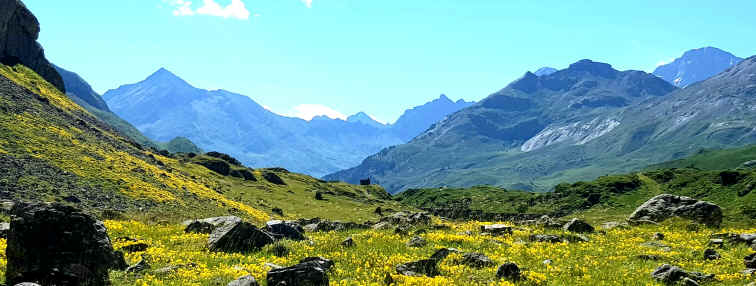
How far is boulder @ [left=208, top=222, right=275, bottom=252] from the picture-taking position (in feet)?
63.2

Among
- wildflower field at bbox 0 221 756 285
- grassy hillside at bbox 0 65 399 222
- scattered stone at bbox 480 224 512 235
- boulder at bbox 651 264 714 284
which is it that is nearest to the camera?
wildflower field at bbox 0 221 756 285

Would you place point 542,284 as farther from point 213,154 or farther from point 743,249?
point 213,154

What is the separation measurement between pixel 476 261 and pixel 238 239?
32.7 feet

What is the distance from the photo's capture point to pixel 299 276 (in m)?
13.3

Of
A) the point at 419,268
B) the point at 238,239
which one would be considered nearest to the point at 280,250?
the point at 238,239

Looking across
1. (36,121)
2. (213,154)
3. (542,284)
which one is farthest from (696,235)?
(213,154)

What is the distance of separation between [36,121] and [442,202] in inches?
5035

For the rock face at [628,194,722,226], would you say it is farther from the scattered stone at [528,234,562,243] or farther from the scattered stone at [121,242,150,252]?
the scattered stone at [121,242,150,252]

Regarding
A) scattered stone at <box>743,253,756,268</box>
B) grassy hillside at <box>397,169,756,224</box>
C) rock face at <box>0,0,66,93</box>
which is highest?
rock face at <box>0,0,66,93</box>

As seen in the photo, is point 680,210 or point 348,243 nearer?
point 348,243

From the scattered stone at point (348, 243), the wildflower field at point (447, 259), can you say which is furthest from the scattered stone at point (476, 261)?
the scattered stone at point (348, 243)

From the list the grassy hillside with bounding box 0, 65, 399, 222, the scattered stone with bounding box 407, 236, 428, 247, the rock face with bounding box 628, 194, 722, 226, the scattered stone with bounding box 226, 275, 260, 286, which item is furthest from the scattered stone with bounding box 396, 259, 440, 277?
the rock face with bounding box 628, 194, 722, 226

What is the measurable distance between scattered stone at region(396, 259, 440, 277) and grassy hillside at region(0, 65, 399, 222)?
20.9 m

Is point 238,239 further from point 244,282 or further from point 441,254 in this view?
point 441,254
